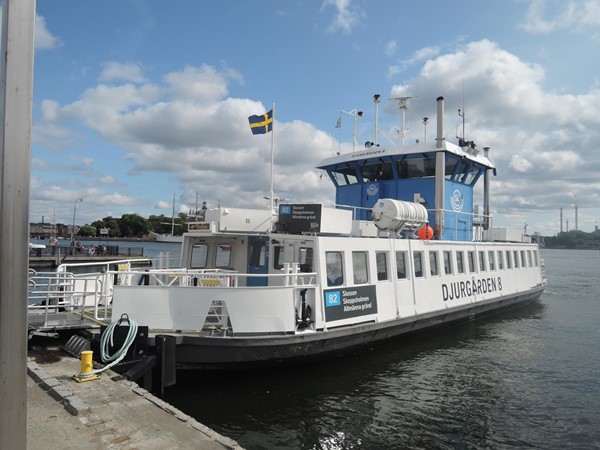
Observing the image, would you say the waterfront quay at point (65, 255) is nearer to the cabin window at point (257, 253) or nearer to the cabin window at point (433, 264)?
the cabin window at point (257, 253)

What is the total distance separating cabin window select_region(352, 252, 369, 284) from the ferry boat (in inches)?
1.0

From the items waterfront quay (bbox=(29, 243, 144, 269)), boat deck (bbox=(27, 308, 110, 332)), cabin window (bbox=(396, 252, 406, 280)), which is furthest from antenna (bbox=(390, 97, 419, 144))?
waterfront quay (bbox=(29, 243, 144, 269))

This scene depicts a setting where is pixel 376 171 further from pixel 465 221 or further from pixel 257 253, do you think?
pixel 257 253

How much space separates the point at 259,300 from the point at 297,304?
3.08ft

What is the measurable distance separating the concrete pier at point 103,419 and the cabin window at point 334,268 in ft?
15.8

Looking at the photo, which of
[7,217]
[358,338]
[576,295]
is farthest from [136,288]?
[576,295]

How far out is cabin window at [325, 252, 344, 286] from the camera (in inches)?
392

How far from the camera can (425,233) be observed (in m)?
13.5

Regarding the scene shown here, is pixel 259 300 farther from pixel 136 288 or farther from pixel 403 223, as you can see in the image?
pixel 403 223

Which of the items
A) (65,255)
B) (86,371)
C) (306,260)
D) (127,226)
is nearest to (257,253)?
(306,260)

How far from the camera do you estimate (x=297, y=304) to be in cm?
902

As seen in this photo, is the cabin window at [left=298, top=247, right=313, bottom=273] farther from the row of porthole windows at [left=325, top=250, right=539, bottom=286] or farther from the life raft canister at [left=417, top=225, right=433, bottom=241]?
the life raft canister at [left=417, top=225, right=433, bottom=241]

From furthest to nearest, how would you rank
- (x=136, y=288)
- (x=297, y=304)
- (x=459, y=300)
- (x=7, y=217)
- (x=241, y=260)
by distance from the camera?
(x=459, y=300), (x=241, y=260), (x=297, y=304), (x=136, y=288), (x=7, y=217)

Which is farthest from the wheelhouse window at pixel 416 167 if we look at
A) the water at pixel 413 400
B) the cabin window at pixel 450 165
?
the water at pixel 413 400
